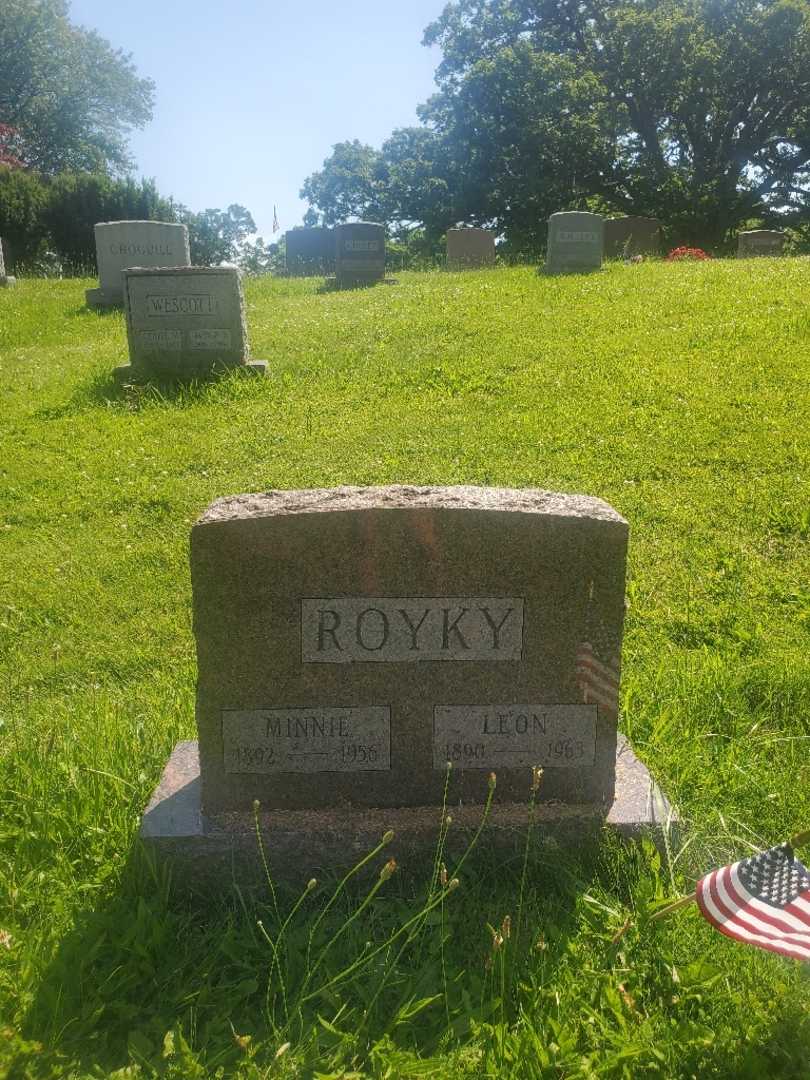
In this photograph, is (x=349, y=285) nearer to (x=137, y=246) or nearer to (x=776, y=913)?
(x=137, y=246)

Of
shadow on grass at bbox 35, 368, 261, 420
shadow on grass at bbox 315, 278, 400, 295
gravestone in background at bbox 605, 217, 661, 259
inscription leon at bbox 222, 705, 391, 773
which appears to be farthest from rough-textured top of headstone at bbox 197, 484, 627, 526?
gravestone in background at bbox 605, 217, 661, 259

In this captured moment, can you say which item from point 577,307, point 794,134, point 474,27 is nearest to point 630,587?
point 577,307

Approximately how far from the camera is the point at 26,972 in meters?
2.39

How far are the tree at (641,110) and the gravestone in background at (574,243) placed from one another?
50.5ft

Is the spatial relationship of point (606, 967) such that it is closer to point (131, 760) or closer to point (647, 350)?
point (131, 760)

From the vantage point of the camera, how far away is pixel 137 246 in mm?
14477

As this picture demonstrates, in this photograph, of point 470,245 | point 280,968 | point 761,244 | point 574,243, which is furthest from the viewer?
point 761,244

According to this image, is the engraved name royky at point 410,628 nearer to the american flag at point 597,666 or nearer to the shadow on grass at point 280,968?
the american flag at point 597,666

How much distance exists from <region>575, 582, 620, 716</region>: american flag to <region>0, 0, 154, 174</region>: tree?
148 feet

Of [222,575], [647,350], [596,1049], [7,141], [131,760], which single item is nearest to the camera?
[596,1049]

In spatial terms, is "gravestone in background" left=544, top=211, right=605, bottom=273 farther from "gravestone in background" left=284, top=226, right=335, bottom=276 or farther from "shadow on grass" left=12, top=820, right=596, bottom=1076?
"shadow on grass" left=12, top=820, right=596, bottom=1076

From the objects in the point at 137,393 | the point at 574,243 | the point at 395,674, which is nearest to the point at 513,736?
the point at 395,674

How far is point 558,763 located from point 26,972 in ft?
5.41

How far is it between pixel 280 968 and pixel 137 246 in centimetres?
1384
